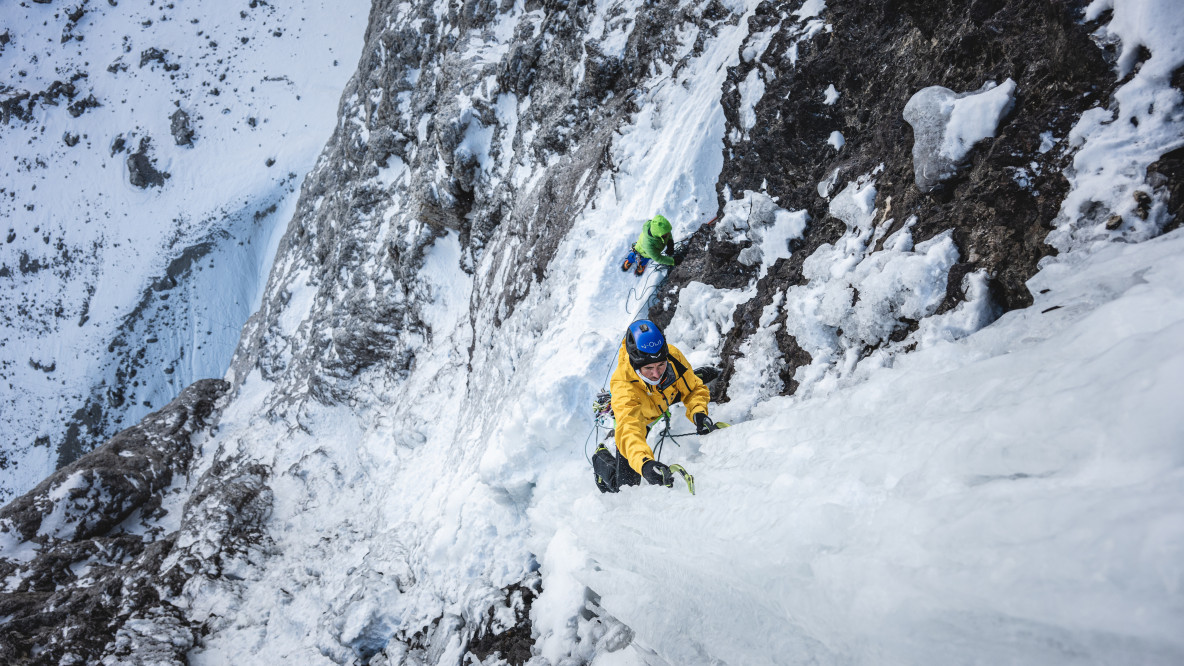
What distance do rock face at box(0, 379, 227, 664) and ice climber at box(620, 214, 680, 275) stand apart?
38.7ft

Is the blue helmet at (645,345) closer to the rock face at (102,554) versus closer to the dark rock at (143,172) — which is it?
the rock face at (102,554)

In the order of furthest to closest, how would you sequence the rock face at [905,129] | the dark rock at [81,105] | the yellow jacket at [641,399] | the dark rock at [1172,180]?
the dark rock at [81,105], the yellow jacket at [641,399], the rock face at [905,129], the dark rock at [1172,180]

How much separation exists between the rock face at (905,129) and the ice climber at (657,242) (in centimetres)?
31

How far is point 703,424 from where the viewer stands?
4.24 metres

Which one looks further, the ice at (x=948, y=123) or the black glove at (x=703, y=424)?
the black glove at (x=703, y=424)

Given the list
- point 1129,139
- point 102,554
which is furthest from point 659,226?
point 102,554

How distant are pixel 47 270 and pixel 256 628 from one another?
3660cm

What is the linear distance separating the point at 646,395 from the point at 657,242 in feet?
8.93

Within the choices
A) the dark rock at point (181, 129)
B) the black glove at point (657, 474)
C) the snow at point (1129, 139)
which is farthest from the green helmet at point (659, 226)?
the dark rock at point (181, 129)

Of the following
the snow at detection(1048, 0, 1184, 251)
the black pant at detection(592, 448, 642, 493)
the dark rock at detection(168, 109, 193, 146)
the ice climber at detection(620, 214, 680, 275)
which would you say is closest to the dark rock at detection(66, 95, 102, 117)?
the dark rock at detection(168, 109, 193, 146)

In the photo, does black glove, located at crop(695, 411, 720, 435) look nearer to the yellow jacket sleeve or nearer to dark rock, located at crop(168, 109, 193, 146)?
the yellow jacket sleeve

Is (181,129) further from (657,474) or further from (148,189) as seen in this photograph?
(657,474)

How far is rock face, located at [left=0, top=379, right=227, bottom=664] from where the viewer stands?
9758 millimetres

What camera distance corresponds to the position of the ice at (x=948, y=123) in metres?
3.38
